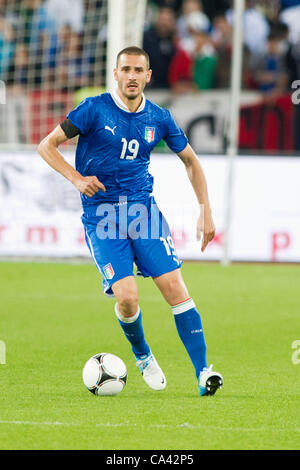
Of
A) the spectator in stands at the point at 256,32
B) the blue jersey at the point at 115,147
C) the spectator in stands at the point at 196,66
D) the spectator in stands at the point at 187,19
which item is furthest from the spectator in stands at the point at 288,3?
the blue jersey at the point at 115,147

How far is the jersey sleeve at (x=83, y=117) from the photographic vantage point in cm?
637

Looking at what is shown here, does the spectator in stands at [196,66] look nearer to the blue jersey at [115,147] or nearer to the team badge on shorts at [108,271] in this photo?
the blue jersey at [115,147]

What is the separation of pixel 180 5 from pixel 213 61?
196 cm

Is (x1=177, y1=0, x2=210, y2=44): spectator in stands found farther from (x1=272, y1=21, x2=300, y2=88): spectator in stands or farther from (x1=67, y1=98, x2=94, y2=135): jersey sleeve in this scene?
(x1=67, y1=98, x2=94, y2=135): jersey sleeve

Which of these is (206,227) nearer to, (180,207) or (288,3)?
(180,207)

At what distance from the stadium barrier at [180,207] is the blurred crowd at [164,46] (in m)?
2.60

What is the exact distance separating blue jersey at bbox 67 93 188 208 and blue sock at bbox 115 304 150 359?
2.61 feet

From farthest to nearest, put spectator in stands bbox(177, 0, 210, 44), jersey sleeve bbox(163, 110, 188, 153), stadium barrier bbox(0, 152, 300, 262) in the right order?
spectator in stands bbox(177, 0, 210, 44), stadium barrier bbox(0, 152, 300, 262), jersey sleeve bbox(163, 110, 188, 153)

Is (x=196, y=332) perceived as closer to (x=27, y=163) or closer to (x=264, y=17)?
(x=27, y=163)

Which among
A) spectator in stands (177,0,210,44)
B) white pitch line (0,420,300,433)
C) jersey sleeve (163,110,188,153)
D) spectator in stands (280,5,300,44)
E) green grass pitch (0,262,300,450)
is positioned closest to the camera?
green grass pitch (0,262,300,450)

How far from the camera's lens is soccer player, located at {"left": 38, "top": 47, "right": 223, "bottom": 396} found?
21.0ft

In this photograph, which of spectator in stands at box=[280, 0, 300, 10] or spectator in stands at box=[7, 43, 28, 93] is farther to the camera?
spectator in stands at box=[280, 0, 300, 10]

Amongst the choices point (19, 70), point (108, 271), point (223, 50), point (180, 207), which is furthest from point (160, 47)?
point (108, 271)

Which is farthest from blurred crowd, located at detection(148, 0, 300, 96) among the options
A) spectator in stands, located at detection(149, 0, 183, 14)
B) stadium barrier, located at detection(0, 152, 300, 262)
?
stadium barrier, located at detection(0, 152, 300, 262)
